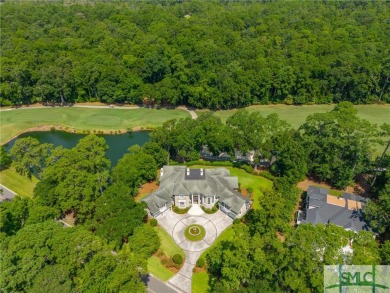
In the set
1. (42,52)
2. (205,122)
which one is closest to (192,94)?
(205,122)

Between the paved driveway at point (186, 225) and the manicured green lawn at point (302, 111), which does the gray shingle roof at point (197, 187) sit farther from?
the manicured green lawn at point (302, 111)

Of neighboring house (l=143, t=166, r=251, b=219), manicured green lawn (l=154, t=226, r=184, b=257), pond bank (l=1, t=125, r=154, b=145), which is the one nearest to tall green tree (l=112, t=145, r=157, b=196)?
neighboring house (l=143, t=166, r=251, b=219)

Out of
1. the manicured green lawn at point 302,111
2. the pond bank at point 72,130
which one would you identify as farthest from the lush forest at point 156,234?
the manicured green lawn at point 302,111

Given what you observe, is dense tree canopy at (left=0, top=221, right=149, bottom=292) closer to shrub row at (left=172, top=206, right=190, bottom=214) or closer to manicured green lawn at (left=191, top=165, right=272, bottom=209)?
shrub row at (left=172, top=206, right=190, bottom=214)

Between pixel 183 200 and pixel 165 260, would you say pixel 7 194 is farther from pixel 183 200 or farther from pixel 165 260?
pixel 165 260

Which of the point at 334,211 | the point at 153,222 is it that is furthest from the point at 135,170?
the point at 334,211

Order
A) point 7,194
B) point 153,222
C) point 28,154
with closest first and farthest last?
point 153,222 → point 7,194 → point 28,154

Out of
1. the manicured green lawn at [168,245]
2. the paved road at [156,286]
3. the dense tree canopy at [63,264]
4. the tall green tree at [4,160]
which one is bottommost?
the paved road at [156,286]

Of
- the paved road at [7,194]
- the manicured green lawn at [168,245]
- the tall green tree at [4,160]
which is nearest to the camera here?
the manicured green lawn at [168,245]
